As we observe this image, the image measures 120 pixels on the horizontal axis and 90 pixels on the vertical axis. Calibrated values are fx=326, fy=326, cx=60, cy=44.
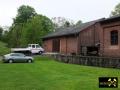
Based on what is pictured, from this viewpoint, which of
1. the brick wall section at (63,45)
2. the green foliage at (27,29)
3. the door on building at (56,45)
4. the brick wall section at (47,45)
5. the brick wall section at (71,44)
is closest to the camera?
the brick wall section at (71,44)

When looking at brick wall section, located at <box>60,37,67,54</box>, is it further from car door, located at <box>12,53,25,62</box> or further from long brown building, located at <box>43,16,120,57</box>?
car door, located at <box>12,53,25,62</box>

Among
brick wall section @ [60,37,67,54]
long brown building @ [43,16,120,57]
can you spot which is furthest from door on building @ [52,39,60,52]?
brick wall section @ [60,37,67,54]

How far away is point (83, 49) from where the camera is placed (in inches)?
1959

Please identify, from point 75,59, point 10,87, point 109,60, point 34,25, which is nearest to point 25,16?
point 34,25

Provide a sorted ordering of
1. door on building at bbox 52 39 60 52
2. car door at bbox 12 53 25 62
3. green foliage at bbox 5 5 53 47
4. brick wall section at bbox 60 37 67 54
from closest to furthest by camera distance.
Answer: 1. car door at bbox 12 53 25 62
2. brick wall section at bbox 60 37 67 54
3. door on building at bbox 52 39 60 52
4. green foliage at bbox 5 5 53 47

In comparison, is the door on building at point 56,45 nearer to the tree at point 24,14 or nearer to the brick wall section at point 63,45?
the brick wall section at point 63,45

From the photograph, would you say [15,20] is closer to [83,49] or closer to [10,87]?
[83,49]

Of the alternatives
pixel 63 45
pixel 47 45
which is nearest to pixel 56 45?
pixel 63 45

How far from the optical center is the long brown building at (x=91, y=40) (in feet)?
121

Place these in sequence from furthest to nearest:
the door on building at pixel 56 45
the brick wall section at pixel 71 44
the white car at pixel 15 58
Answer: the door on building at pixel 56 45, the brick wall section at pixel 71 44, the white car at pixel 15 58

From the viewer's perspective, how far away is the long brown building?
121ft

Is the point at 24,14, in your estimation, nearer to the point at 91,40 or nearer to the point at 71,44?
the point at 71,44

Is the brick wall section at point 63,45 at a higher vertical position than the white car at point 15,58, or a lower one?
higher

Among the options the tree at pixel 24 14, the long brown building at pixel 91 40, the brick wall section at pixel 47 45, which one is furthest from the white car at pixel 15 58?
the tree at pixel 24 14
